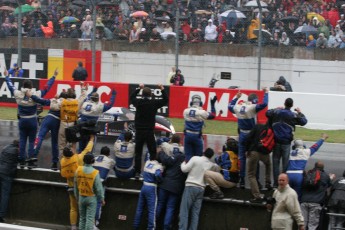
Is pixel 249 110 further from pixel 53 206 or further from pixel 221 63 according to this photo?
pixel 221 63

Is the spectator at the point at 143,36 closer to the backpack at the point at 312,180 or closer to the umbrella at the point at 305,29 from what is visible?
the umbrella at the point at 305,29

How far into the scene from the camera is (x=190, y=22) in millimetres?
27844

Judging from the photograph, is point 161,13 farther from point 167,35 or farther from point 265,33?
point 265,33

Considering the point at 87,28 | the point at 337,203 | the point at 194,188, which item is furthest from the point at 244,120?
the point at 87,28

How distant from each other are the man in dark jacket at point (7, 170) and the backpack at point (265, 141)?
4.65 metres

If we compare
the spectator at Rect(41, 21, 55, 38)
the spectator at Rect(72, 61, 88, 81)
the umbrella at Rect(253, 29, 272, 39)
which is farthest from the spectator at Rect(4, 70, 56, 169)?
the spectator at Rect(41, 21, 55, 38)

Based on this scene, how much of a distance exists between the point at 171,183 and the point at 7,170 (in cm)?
334

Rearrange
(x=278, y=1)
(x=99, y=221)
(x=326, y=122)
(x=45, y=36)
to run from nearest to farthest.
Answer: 1. (x=99, y=221)
2. (x=326, y=122)
3. (x=278, y=1)
4. (x=45, y=36)

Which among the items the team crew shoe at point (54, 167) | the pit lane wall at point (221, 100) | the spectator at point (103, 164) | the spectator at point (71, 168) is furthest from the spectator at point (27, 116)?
the pit lane wall at point (221, 100)

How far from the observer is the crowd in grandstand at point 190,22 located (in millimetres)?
27172

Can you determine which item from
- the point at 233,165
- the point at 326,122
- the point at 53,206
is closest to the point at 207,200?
the point at 233,165

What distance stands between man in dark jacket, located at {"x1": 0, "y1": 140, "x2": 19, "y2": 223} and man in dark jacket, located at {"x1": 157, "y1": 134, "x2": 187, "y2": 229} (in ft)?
9.60

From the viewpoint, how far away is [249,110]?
14820 millimetres

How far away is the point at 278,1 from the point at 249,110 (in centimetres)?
1330
